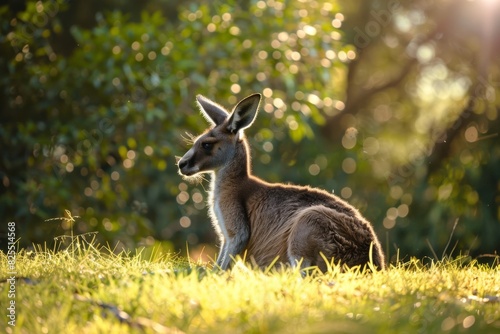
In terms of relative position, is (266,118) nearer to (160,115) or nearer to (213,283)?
(160,115)

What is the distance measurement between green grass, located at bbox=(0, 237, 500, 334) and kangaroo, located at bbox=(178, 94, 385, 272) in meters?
0.69

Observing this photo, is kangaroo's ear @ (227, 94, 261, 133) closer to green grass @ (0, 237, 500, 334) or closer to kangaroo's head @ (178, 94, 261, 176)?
kangaroo's head @ (178, 94, 261, 176)

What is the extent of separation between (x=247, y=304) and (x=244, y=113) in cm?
316

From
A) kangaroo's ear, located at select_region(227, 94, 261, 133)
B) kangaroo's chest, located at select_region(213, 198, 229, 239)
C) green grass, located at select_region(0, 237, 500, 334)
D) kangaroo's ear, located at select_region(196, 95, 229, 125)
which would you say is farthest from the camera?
kangaroo's ear, located at select_region(196, 95, 229, 125)

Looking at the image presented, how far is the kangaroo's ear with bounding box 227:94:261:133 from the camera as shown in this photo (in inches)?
299

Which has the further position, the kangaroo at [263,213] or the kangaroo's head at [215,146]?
the kangaroo's head at [215,146]

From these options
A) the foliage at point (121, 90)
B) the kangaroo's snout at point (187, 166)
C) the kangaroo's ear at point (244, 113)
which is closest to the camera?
the kangaroo's ear at point (244, 113)

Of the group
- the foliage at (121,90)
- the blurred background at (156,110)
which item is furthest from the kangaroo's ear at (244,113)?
the foliage at (121,90)

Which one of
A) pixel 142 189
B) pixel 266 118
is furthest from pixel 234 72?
pixel 142 189

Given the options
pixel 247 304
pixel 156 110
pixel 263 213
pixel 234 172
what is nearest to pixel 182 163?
pixel 234 172

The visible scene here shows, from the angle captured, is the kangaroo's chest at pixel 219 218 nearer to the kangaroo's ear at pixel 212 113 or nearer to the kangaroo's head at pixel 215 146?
the kangaroo's head at pixel 215 146

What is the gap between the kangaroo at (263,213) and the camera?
6.91 m

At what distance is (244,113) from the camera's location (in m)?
7.84

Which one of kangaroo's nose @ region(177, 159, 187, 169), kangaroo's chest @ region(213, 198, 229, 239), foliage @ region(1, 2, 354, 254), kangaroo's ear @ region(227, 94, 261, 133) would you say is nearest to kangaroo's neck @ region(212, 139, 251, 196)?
kangaroo's chest @ region(213, 198, 229, 239)
